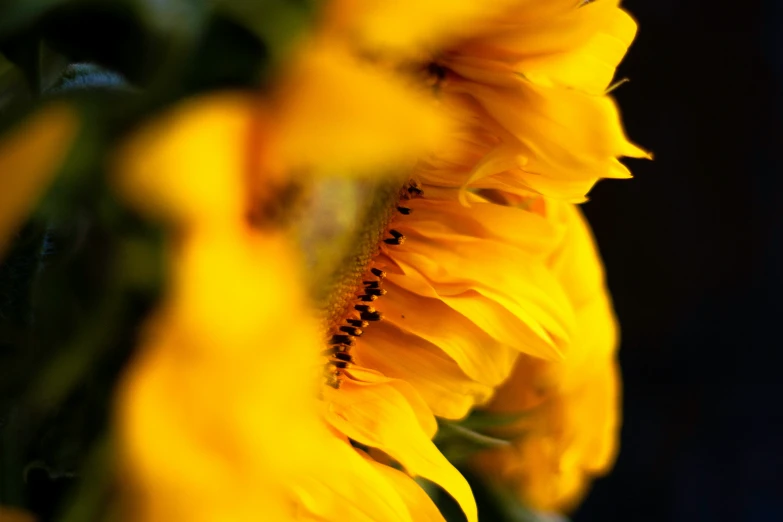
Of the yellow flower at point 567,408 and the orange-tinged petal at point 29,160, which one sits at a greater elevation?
the orange-tinged petal at point 29,160

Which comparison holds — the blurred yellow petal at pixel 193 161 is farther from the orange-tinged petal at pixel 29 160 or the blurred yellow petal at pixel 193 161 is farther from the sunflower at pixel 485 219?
the sunflower at pixel 485 219

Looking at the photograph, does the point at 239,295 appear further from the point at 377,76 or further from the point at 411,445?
the point at 411,445

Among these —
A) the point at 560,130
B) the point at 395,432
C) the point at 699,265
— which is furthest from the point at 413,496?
the point at 699,265

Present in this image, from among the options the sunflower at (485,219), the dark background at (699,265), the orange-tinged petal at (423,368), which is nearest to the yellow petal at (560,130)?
the sunflower at (485,219)

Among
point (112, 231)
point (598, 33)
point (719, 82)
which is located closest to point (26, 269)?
point (112, 231)

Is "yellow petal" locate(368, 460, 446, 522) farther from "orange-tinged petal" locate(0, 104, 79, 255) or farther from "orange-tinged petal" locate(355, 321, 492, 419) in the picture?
"orange-tinged petal" locate(0, 104, 79, 255)

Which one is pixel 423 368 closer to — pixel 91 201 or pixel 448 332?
pixel 448 332
